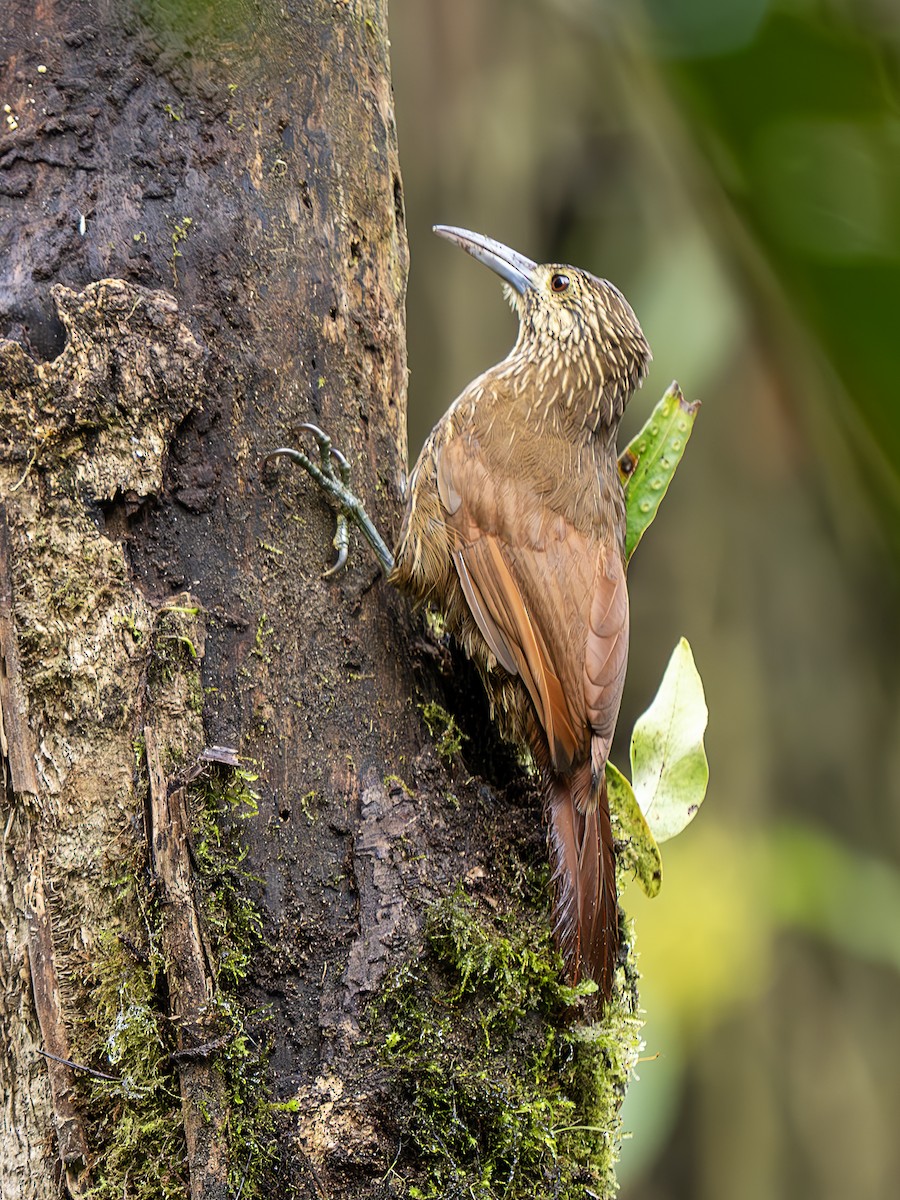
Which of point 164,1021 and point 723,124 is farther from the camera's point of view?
point 164,1021

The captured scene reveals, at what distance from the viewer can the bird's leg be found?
6.25 feet

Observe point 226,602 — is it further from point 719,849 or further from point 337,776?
point 719,849

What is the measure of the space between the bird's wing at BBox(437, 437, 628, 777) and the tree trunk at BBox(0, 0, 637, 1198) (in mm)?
197

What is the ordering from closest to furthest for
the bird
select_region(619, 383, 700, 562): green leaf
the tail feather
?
the tail feather, the bird, select_region(619, 383, 700, 562): green leaf

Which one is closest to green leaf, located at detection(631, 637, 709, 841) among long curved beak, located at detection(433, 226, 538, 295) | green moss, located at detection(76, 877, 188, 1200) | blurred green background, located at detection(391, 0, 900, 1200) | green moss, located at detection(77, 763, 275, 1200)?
Answer: green moss, located at detection(77, 763, 275, 1200)

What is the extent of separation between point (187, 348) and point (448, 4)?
3456 mm

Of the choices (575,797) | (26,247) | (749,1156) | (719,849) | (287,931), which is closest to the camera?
(287,931)

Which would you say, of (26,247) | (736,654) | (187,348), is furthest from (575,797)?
(736,654)

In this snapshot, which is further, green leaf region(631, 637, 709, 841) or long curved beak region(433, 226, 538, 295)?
long curved beak region(433, 226, 538, 295)

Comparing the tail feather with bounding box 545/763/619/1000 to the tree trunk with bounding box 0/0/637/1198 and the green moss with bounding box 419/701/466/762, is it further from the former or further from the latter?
the green moss with bounding box 419/701/466/762

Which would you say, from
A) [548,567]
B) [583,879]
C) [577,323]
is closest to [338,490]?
[548,567]

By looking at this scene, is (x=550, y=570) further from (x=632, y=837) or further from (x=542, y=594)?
(x=632, y=837)

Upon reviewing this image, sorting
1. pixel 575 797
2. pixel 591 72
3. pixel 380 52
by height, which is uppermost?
pixel 591 72

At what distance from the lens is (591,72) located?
4.77 meters
